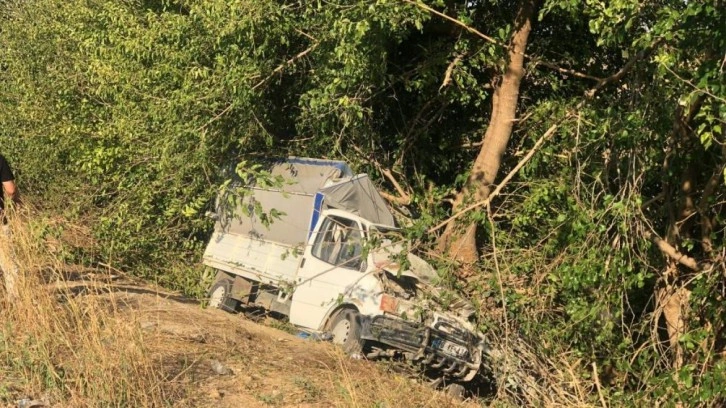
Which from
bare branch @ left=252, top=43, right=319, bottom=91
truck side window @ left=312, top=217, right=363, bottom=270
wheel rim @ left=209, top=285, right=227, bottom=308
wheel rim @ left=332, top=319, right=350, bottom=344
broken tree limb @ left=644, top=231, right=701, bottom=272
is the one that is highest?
bare branch @ left=252, top=43, right=319, bottom=91

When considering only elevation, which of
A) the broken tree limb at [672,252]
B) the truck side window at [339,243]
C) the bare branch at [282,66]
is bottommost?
the truck side window at [339,243]

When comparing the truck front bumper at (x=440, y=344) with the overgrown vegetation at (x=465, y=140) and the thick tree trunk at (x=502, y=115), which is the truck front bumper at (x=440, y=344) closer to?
the overgrown vegetation at (x=465, y=140)

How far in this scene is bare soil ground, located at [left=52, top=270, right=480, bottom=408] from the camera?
682 centimetres

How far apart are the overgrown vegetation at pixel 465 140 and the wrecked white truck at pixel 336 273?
1.47 ft

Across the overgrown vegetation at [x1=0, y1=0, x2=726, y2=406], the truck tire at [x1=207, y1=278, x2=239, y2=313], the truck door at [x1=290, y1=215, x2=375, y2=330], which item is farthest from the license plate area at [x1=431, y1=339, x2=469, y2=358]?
→ the truck tire at [x1=207, y1=278, x2=239, y2=313]

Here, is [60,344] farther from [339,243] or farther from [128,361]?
[339,243]

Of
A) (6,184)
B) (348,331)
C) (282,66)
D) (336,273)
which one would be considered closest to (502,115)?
(336,273)

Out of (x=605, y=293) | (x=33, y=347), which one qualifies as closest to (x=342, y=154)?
(x=605, y=293)

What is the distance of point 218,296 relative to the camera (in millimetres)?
13148

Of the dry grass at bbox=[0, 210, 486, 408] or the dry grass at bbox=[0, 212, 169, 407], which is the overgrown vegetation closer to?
the dry grass at bbox=[0, 210, 486, 408]

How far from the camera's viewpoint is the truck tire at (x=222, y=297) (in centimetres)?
1292

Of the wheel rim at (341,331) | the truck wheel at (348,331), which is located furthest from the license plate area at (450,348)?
the wheel rim at (341,331)

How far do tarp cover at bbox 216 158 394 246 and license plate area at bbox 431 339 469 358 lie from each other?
2056 mm

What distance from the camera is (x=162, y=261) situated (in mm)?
13750
